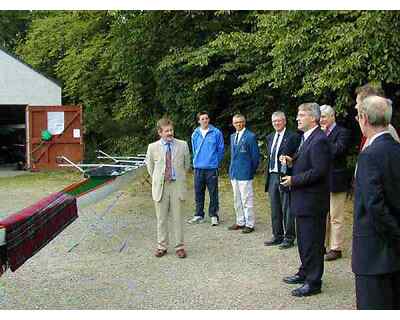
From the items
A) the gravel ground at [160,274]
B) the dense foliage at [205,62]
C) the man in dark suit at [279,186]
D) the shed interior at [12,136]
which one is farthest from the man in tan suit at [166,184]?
the shed interior at [12,136]

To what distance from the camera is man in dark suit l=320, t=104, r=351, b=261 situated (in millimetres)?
6383

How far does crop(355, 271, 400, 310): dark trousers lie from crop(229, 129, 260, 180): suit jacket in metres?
4.72

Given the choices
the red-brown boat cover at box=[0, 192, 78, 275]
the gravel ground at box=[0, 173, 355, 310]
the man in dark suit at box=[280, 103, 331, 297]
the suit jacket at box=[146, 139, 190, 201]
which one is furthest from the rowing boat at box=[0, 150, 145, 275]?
the man in dark suit at box=[280, 103, 331, 297]

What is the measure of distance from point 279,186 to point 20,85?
17.1 meters

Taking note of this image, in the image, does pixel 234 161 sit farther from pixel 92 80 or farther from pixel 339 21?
pixel 92 80

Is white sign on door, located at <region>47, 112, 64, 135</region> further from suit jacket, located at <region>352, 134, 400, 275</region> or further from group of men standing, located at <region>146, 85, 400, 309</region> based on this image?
suit jacket, located at <region>352, 134, 400, 275</region>

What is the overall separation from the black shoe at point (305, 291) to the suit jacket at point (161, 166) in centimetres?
207

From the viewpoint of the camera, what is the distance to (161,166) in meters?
6.95

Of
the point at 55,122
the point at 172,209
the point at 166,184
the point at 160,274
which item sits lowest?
the point at 160,274

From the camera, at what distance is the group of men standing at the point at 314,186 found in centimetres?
354

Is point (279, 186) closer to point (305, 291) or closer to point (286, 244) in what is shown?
point (286, 244)

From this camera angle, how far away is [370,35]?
995 cm

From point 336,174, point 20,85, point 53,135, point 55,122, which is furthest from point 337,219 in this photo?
point 20,85
